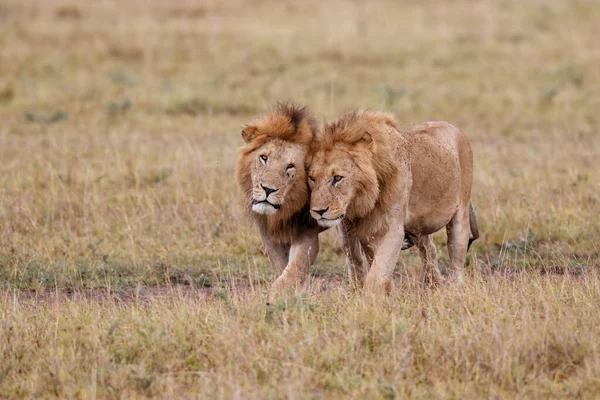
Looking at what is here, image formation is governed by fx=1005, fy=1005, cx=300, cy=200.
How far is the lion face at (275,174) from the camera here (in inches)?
227

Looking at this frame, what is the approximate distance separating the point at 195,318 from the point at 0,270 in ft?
8.64

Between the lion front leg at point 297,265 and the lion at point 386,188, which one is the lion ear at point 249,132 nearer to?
the lion at point 386,188

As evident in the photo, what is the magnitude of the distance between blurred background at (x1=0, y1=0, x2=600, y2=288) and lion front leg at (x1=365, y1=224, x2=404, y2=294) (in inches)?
29.6

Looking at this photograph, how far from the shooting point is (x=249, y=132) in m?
6.07

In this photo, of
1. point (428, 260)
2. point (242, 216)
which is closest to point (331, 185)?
point (428, 260)

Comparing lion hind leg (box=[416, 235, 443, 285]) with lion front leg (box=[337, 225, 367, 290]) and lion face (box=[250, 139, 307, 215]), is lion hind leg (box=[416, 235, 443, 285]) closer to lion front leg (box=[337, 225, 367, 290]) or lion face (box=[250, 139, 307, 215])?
lion front leg (box=[337, 225, 367, 290])

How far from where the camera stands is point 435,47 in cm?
2014

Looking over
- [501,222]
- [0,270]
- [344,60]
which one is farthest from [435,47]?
[0,270]

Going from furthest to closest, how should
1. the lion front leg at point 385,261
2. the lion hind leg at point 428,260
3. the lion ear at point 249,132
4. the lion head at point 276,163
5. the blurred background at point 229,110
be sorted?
1. the blurred background at point 229,110
2. the lion hind leg at point 428,260
3. the lion ear at point 249,132
4. the lion front leg at point 385,261
5. the lion head at point 276,163

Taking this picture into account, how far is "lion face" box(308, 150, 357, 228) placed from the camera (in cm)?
568

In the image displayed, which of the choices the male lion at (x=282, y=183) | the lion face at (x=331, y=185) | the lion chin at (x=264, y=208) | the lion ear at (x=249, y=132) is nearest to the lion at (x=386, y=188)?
the lion face at (x=331, y=185)

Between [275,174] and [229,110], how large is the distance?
10.7 metres

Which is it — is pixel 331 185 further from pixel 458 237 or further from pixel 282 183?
pixel 458 237

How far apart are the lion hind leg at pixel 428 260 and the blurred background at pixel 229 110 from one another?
24 cm
